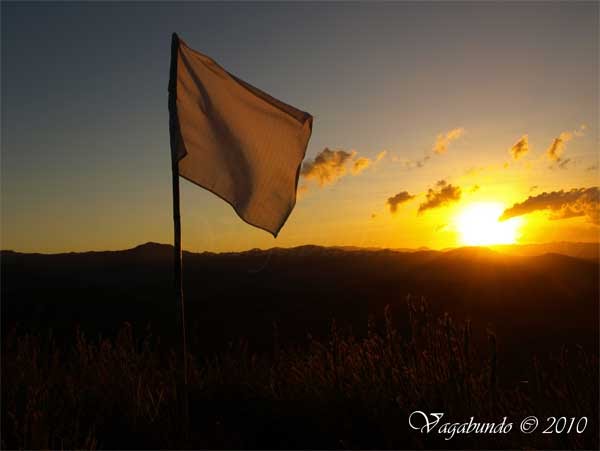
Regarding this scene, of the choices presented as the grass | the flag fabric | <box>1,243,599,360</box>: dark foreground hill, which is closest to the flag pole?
the flag fabric

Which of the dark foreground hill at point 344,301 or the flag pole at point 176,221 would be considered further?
the dark foreground hill at point 344,301

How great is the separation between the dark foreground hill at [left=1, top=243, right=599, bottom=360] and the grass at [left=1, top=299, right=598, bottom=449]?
349 inches

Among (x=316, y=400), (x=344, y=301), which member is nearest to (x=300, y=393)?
(x=316, y=400)

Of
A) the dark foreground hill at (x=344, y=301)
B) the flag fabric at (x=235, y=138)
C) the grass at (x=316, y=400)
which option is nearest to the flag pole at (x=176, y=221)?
the flag fabric at (x=235, y=138)

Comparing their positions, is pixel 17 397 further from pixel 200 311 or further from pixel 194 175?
pixel 200 311

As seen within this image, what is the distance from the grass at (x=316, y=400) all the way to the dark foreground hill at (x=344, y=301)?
8854mm

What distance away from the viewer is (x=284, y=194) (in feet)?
15.5

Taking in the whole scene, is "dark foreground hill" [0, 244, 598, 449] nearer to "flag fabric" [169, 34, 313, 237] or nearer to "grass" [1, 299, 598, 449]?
"grass" [1, 299, 598, 449]

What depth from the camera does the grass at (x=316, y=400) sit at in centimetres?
395

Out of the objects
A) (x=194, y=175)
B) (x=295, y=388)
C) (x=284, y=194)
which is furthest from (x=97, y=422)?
(x=284, y=194)

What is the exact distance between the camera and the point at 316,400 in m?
4.80

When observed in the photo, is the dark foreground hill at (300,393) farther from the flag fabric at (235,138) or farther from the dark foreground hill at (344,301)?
the dark foreground hill at (344,301)

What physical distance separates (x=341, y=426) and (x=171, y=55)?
345 centimetres

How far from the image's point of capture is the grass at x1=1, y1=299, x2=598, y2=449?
395 cm
